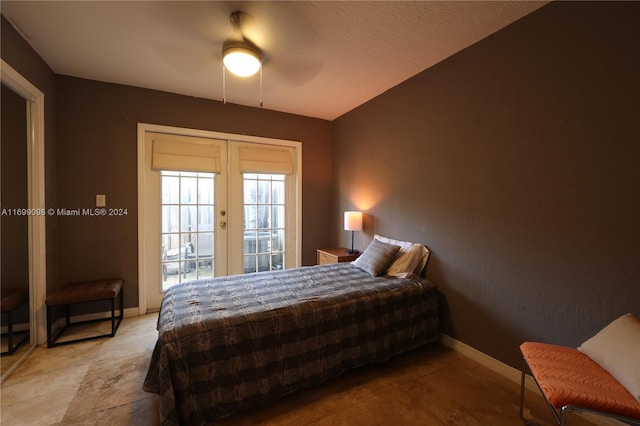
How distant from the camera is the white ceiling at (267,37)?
1731 millimetres

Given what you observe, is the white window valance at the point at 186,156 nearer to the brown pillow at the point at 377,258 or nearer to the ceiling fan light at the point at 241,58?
the ceiling fan light at the point at 241,58

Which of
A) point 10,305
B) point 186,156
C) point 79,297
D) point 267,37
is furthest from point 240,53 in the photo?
point 10,305

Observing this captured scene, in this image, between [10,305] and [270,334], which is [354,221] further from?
[10,305]

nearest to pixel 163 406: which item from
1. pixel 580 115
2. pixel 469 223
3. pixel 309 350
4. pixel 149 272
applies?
pixel 309 350

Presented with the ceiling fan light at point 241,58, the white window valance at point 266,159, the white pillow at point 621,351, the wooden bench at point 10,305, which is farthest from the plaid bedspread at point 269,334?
the ceiling fan light at point 241,58

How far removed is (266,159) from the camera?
355 cm

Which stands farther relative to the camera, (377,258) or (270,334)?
(377,258)

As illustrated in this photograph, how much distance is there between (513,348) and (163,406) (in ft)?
7.28

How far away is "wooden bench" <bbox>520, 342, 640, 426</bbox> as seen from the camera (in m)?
1.08

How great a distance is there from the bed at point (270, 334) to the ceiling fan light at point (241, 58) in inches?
67.4

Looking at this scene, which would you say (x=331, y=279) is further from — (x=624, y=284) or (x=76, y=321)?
(x=76, y=321)

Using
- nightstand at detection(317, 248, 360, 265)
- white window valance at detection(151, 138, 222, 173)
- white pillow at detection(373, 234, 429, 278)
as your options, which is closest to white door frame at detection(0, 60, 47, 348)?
white window valance at detection(151, 138, 222, 173)

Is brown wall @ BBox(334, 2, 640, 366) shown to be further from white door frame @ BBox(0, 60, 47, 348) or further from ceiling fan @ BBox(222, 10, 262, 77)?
white door frame @ BBox(0, 60, 47, 348)

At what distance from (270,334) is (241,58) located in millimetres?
1965
